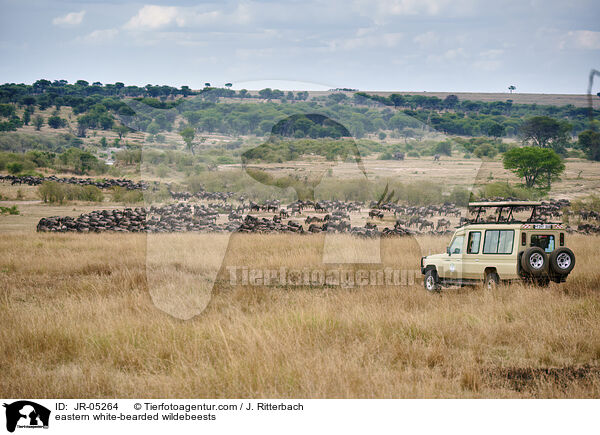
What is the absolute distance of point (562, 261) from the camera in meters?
8.30

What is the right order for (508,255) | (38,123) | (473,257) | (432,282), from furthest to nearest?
(38,123) < (432,282) < (473,257) < (508,255)

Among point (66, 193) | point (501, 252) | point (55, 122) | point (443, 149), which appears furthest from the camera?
point (55, 122)

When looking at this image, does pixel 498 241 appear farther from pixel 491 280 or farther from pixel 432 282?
pixel 432 282

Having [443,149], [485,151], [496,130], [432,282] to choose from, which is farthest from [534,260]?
[496,130]

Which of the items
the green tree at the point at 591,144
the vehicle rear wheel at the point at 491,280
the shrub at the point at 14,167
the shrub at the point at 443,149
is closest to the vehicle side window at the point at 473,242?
the vehicle rear wheel at the point at 491,280

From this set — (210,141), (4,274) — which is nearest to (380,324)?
(210,141)

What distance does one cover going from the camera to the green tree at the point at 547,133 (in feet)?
164

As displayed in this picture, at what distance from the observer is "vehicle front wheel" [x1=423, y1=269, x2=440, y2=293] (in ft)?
32.5

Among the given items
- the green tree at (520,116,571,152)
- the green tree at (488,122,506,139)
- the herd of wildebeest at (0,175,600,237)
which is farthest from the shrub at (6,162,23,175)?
the green tree at (488,122,506,139)

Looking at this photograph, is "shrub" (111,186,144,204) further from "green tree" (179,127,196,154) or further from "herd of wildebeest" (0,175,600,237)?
"green tree" (179,127,196,154)

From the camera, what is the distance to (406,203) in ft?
97.0

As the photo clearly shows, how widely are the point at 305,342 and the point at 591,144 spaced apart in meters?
45.8

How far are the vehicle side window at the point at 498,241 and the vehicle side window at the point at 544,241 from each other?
347mm
